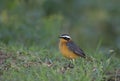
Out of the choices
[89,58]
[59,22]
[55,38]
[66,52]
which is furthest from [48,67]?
[59,22]

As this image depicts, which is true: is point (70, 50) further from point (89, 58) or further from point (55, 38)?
point (55, 38)

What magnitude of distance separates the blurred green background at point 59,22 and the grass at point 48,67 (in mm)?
2345

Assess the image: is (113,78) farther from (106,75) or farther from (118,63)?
(118,63)

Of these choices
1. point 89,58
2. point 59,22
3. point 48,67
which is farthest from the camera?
point 59,22

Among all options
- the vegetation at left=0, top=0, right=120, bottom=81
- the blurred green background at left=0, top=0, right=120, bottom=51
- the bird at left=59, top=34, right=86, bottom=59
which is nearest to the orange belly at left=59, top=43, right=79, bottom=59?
the bird at left=59, top=34, right=86, bottom=59

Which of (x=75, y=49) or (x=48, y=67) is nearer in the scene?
(x=48, y=67)

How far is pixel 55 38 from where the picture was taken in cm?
1565

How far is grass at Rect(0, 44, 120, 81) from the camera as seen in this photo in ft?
33.2

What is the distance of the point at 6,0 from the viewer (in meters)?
18.5

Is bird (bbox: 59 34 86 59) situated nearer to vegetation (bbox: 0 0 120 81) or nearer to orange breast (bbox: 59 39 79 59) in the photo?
orange breast (bbox: 59 39 79 59)

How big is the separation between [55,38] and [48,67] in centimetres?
487

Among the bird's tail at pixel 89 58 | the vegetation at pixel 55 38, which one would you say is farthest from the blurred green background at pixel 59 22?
the bird's tail at pixel 89 58

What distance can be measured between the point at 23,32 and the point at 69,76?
6.32 meters

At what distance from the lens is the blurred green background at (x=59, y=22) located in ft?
52.4
